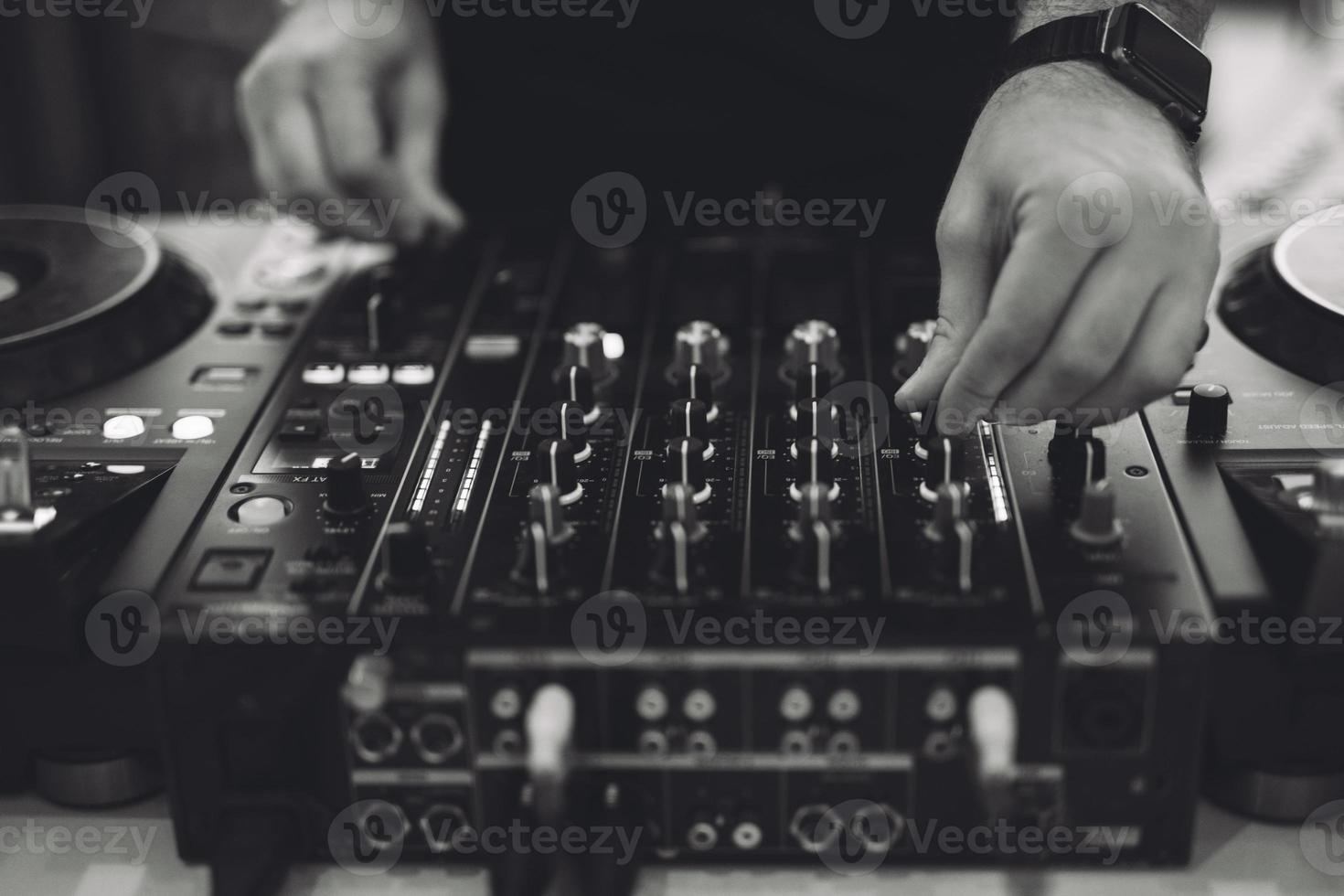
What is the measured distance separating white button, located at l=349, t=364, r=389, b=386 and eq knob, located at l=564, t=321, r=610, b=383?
0.47 feet

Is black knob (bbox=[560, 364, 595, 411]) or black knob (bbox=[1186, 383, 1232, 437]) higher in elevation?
black knob (bbox=[1186, 383, 1232, 437])

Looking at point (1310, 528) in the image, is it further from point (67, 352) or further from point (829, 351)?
point (67, 352)

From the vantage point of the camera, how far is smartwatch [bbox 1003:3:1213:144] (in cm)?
96

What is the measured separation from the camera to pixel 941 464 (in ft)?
2.99

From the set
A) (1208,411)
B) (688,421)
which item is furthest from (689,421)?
(1208,411)

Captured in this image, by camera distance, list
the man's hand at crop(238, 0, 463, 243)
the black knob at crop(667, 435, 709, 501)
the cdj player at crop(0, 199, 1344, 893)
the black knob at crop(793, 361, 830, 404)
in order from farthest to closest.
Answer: the man's hand at crop(238, 0, 463, 243), the black knob at crop(793, 361, 830, 404), the black knob at crop(667, 435, 709, 501), the cdj player at crop(0, 199, 1344, 893)

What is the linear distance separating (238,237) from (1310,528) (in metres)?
0.98

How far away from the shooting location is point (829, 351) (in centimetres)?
107

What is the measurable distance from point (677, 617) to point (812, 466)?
164 mm

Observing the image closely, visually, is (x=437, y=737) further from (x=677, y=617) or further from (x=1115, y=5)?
(x=1115, y=5)

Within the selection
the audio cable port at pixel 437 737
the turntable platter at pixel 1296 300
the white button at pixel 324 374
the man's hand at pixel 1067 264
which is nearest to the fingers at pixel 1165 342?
the man's hand at pixel 1067 264

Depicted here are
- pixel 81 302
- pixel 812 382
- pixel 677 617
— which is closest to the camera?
pixel 677 617

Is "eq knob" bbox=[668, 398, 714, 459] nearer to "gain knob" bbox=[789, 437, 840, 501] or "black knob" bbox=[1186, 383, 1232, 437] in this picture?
"gain knob" bbox=[789, 437, 840, 501]

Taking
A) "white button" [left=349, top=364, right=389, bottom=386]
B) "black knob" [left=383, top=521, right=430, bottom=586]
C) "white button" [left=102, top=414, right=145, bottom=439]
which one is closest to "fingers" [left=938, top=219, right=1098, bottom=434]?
"black knob" [left=383, top=521, right=430, bottom=586]
